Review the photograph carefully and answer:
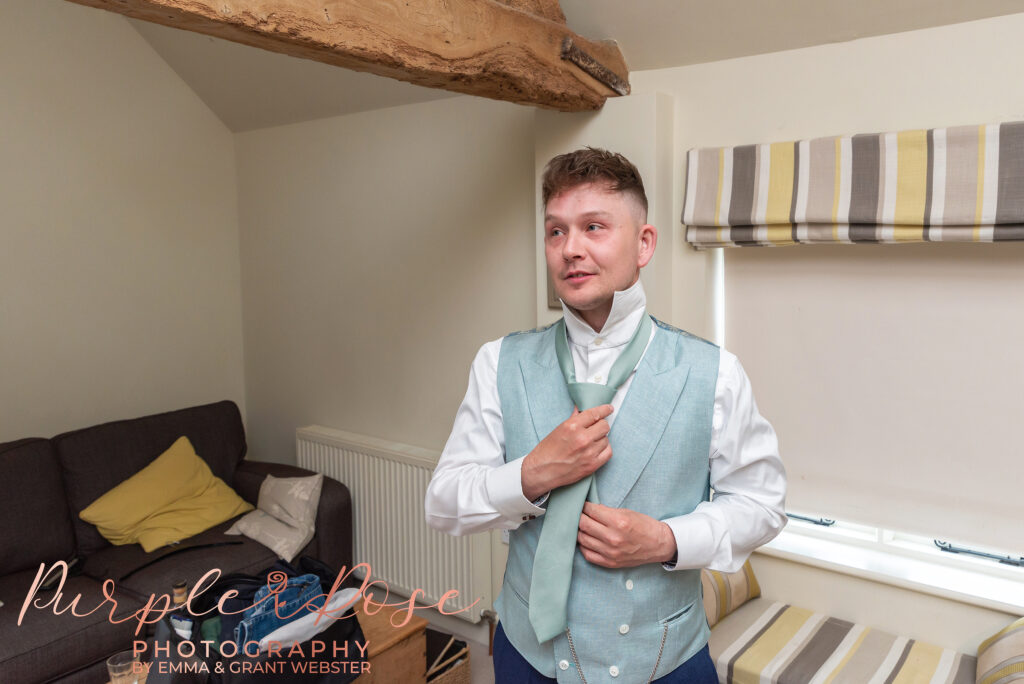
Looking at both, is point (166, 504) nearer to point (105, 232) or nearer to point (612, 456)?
point (105, 232)

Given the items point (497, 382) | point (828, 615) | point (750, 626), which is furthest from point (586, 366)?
point (828, 615)

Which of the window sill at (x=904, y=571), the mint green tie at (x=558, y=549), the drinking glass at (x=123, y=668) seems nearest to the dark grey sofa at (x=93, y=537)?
the drinking glass at (x=123, y=668)

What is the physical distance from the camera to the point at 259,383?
13.7 feet

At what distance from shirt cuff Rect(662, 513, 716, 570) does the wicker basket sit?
5.38ft

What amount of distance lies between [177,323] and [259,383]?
1.65 ft

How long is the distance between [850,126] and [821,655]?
1.51 meters

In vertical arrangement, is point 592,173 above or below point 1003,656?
above

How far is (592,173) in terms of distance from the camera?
134 centimetres

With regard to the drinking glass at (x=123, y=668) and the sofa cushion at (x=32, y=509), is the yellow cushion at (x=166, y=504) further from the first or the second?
the drinking glass at (x=123, y=668)

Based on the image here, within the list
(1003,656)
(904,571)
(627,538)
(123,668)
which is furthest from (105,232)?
(1003,656)

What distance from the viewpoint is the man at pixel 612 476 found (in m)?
1.29

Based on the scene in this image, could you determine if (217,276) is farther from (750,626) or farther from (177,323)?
(750,626)

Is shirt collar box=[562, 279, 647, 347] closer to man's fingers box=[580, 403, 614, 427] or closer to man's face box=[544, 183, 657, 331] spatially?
man's face box=[544, 183, 657, 331]

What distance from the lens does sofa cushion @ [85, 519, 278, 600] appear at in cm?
291
